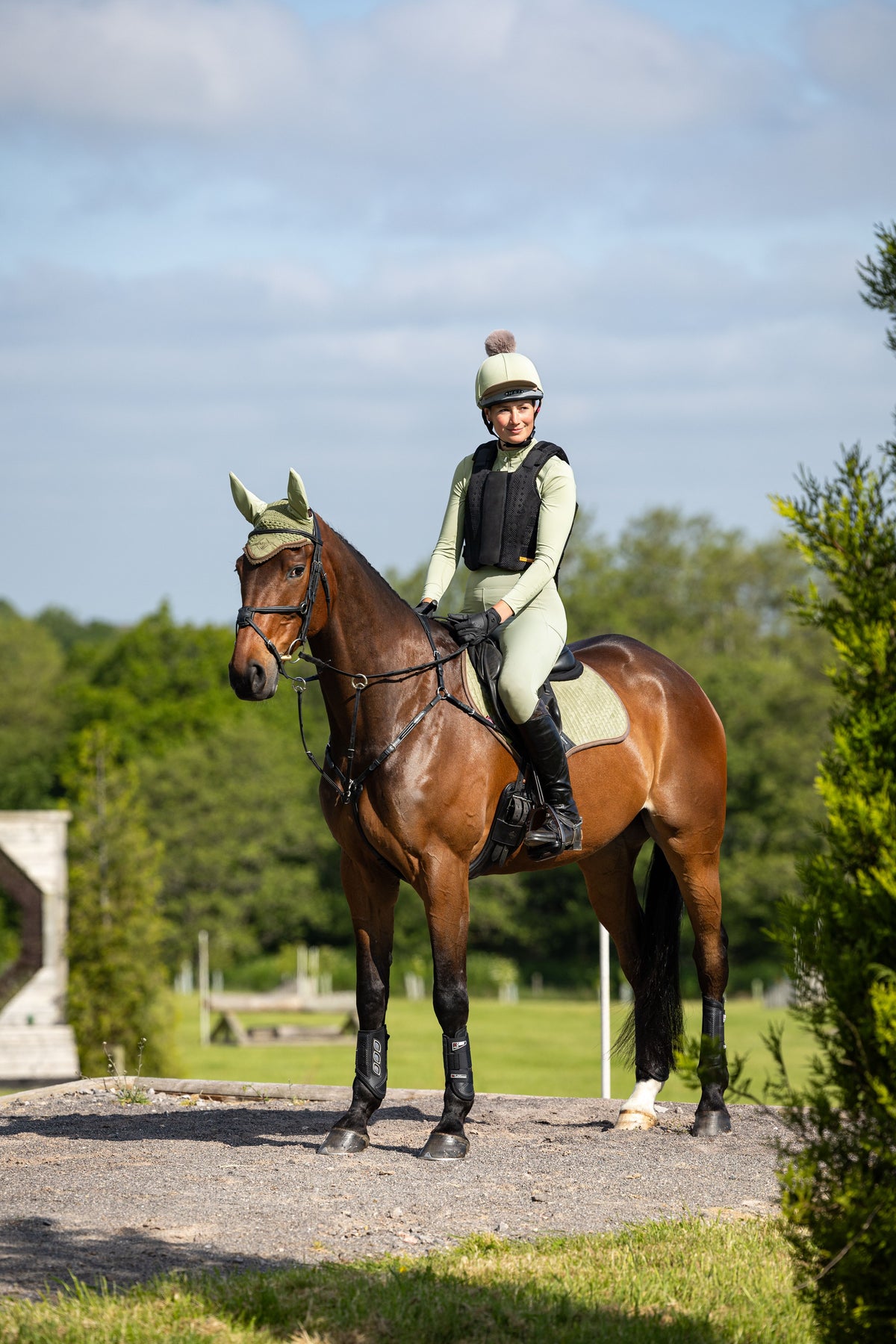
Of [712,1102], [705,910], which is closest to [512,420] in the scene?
[705,910]

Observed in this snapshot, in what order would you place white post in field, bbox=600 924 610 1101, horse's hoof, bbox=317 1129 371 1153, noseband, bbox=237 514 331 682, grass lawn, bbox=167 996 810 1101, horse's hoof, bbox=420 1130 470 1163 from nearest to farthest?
noseband, bbox=237 514 331 682 → horse's hoof, bbox=420 1130 470 1163 → horse's hoof, bbox=317 1129 371 1153 → white post in field, bbox=600 924 610 1101 → grass lawn, bbox=167 996 810 1101

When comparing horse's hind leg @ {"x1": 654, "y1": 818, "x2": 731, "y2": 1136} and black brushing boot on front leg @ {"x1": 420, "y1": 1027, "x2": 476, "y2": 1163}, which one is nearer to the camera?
black brushing boot on front leg @ {"x1": 420, "y1": 1027, "x2": 476, "y2": 1163}

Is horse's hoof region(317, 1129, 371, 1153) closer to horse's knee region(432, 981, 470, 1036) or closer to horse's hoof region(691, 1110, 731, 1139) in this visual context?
horse's knee region(432, 981, 470, 1036)

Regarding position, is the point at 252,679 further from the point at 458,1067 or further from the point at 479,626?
the point at 458,1067

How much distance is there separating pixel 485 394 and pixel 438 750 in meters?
1.93

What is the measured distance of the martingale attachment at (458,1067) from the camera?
7160mm

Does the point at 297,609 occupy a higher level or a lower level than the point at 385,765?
higher

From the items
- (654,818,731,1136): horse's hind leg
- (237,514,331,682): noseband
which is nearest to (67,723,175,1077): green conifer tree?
(654,818,731,1136): horse's hind leg

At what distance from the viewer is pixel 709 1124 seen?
26.1 feet

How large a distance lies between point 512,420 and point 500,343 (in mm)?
452

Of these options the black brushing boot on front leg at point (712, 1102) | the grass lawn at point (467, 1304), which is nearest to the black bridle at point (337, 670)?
the black brushing boot on front leg at point (712, 1102)

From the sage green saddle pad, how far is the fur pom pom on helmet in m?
1.80

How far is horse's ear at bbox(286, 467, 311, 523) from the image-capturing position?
667 cm

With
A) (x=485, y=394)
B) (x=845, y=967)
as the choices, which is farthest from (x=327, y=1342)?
(x=485, y=394)
